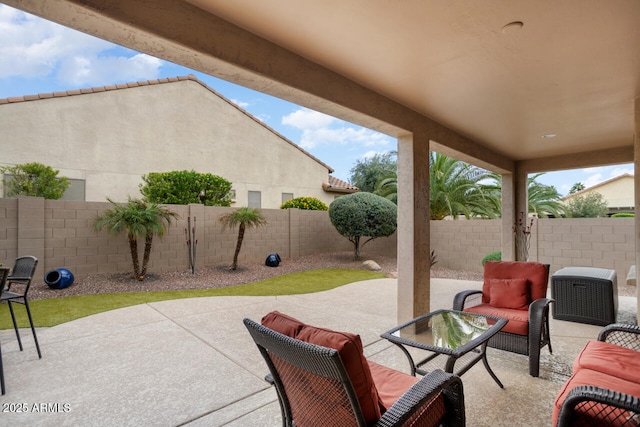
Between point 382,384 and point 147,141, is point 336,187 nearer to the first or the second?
point 147,141

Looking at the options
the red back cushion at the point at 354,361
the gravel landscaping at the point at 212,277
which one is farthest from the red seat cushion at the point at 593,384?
the gravel landscaping at the point at 212,277

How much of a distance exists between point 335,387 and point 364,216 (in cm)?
899

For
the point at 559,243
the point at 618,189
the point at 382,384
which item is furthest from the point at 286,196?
the point at 618,189

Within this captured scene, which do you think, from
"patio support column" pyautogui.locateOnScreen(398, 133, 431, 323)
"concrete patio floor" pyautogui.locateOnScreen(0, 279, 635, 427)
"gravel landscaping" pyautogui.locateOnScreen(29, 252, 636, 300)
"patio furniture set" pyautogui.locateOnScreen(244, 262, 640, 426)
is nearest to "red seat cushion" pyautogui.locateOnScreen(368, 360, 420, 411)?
"patio furniture set" pyautogui.locateOnScreen(244, 262, 640, 426)

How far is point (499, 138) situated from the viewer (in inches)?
235

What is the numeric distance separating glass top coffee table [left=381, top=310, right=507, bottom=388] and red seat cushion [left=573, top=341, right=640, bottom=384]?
597 millimetres

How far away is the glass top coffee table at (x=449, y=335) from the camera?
2.47 meters

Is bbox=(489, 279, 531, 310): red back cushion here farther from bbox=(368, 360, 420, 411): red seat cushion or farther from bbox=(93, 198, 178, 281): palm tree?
bbox=(93, 198, 178, 281): palm tree

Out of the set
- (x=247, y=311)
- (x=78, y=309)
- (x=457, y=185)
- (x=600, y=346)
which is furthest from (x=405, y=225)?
(x=457, y=185)

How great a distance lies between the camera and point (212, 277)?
8312 millimetres

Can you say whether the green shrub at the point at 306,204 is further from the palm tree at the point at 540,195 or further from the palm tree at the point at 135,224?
the palm tree at the point at 540,195

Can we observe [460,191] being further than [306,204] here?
No

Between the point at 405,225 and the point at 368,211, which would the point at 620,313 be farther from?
the point at 368,211

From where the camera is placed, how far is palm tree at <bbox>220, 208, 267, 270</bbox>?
29.7ft
